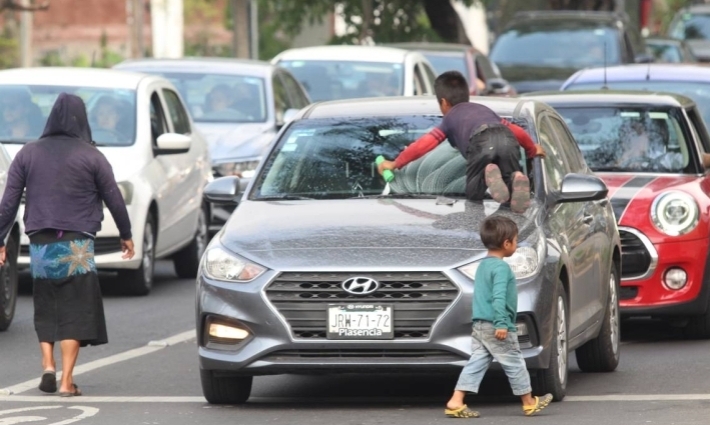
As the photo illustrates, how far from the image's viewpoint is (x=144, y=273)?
49.3 feet

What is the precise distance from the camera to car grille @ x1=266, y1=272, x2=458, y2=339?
28.2ft

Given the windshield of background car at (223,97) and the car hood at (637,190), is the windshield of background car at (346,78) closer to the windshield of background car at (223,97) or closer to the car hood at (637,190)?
the windshield of background car at (223,97)

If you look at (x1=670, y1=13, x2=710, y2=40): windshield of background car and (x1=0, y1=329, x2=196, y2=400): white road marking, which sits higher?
(x1=0, y1=329, x2=196, y2=400): white road marking

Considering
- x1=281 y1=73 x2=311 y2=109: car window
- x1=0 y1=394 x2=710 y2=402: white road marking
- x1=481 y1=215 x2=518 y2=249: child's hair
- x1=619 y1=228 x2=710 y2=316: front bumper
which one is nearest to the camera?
x1=481 y1=215 x2=518 y2=249: child's hair

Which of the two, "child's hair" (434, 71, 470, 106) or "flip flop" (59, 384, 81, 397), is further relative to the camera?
"child's hair" (434, 71, 470, 106)

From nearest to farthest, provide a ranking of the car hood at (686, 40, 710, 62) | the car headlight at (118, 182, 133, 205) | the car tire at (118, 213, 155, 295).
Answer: the car headlight at (118, 182, 133, 205)
the car tire at (118, 213, 155, 295)
the car hood at (686, 40, 710, 62)

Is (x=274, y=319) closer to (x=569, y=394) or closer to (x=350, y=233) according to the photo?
(x=350, y=233)

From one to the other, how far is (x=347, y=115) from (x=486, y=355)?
2282mm

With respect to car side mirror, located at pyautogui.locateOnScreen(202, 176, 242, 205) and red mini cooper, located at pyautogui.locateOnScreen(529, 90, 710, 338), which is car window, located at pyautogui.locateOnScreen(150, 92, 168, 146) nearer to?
red mini cooper, located at pyautogui.locateOnScreen(529, 90, 710, 338)

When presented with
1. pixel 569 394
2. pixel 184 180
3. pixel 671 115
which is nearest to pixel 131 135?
pixel 184 180

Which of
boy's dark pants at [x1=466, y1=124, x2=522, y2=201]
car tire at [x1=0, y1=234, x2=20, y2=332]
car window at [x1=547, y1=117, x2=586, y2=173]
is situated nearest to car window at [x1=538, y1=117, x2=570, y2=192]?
car window at [x1=547, y1=117, x2=586, y2=173]

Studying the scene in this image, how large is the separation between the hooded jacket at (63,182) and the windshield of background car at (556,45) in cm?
1664

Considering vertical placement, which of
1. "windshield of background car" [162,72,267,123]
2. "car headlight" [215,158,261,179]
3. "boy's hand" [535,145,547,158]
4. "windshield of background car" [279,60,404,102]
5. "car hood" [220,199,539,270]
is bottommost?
"car headlight" [215,158,261,179]

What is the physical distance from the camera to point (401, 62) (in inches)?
849
